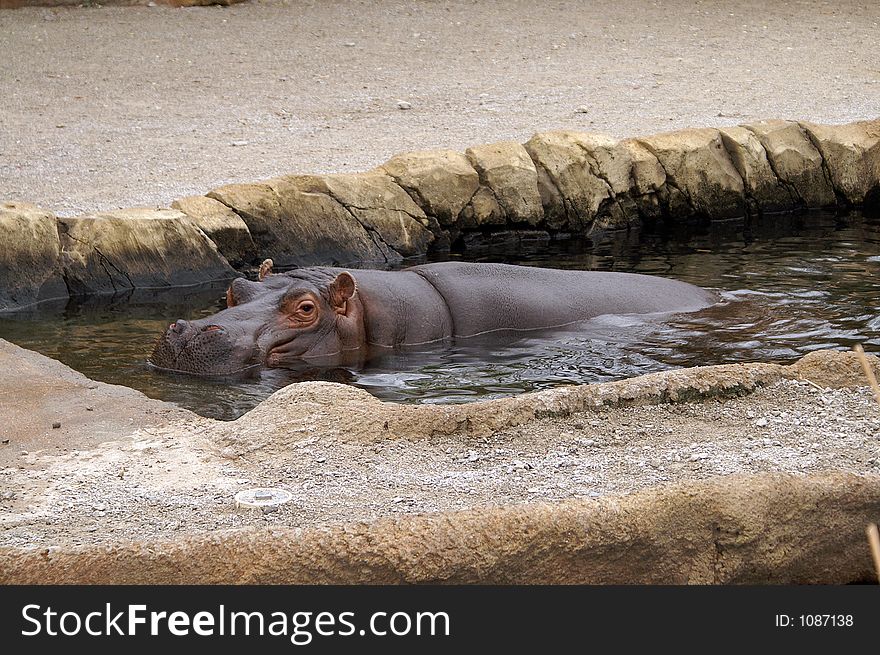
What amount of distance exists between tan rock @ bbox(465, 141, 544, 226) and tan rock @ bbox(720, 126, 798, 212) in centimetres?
156

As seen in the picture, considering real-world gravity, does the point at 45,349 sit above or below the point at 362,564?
below

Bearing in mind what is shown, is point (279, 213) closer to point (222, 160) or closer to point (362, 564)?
point (222, 160)

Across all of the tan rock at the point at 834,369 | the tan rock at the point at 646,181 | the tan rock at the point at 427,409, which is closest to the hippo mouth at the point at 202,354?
the tan rock at the point at 427,409

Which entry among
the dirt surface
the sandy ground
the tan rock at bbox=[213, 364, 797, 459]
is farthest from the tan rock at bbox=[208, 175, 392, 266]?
the tan rock at bbox=[213, 364, 797, 459]

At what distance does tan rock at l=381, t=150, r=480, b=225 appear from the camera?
8.15 metres

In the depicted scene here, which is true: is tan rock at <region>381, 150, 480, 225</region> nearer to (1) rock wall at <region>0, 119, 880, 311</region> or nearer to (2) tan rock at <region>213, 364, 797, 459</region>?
(1) rock wall at <region>0, 119, 880, 311</region>

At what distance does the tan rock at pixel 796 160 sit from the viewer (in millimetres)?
9195

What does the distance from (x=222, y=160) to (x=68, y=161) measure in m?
1.11

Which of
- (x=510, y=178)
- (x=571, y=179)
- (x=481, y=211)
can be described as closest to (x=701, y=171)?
(x=571, y=179)

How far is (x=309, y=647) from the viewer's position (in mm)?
2223

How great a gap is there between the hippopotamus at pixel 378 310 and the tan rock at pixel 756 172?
2.78 metres

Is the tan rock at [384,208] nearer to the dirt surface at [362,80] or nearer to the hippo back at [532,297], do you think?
the dirt surface at [362,80]

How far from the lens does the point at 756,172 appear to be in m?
9.16

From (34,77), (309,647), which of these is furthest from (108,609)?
(34,77)
